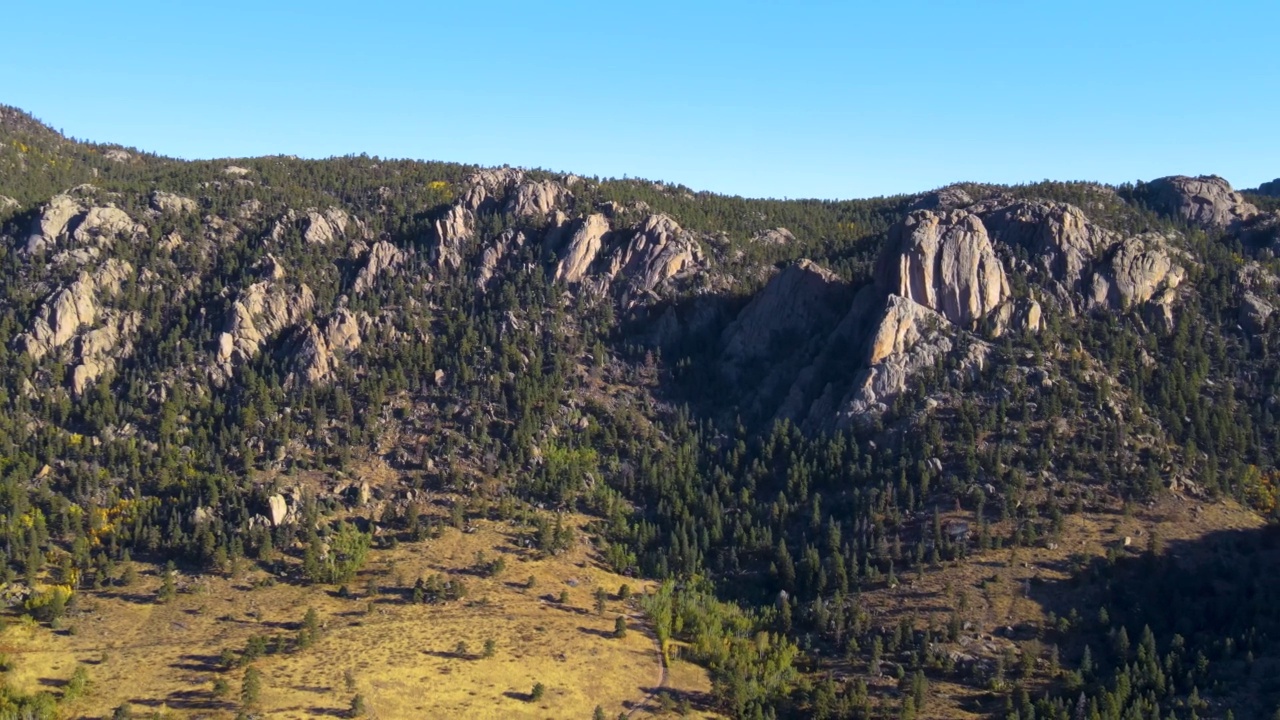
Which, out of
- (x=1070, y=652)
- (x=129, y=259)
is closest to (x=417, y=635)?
(x=1070, y=652)

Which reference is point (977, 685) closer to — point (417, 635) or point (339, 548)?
point (417, 635)

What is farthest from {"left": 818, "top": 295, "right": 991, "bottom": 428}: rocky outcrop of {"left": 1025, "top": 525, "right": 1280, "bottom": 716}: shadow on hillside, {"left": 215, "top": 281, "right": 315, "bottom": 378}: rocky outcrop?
{"left": 215, "top": 281, "right": 315, "bottom": 378}: rocky outcrop

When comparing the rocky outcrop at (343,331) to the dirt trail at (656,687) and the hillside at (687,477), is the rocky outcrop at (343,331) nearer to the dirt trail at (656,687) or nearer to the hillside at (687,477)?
the hillside at (687,477)

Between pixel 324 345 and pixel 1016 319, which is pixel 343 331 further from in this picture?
pixel 1016 319

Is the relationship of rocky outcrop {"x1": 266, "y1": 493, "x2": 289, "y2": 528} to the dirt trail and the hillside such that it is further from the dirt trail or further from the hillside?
the dirt trail

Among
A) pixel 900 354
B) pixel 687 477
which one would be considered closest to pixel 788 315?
pixel 900 354
